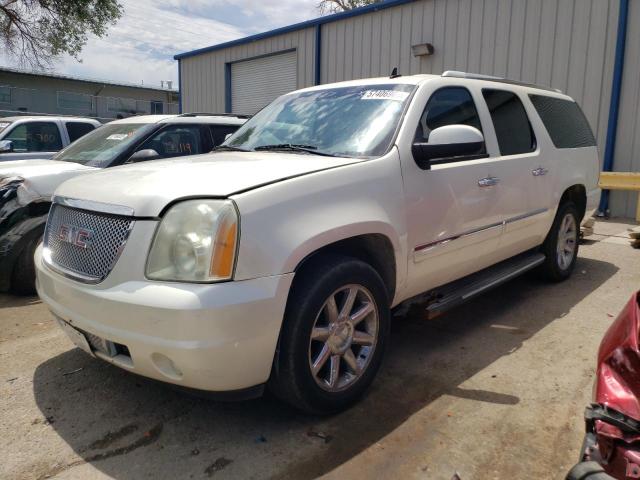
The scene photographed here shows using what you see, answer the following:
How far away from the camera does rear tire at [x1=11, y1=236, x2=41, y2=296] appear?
16.2 ft

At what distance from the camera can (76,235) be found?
2787mm

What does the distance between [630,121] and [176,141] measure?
764cm

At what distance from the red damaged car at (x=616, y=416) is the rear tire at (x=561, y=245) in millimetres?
3211

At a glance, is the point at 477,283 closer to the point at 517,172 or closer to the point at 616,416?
the point at 517,172

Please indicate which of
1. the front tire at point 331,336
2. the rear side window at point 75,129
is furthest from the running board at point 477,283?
the rear side window at point 75,129

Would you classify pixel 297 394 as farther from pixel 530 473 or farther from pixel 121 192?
pixel 121 192

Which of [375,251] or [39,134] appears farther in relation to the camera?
[39,134]

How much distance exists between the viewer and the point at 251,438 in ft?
8.95

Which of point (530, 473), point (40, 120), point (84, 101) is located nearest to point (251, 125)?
point (530, 473)

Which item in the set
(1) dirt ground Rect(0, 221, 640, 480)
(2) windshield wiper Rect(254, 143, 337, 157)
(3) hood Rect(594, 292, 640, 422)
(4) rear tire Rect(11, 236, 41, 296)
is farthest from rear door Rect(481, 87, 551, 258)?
(4) rear tire Rect(11, 236, 41, 296)

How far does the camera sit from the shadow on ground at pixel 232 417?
2520 millimetres

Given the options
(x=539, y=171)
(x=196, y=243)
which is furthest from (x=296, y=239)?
(x=539, y=171)

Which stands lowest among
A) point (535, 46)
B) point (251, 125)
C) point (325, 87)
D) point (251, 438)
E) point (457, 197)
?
point (251, 438)

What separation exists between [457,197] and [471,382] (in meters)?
1.18
